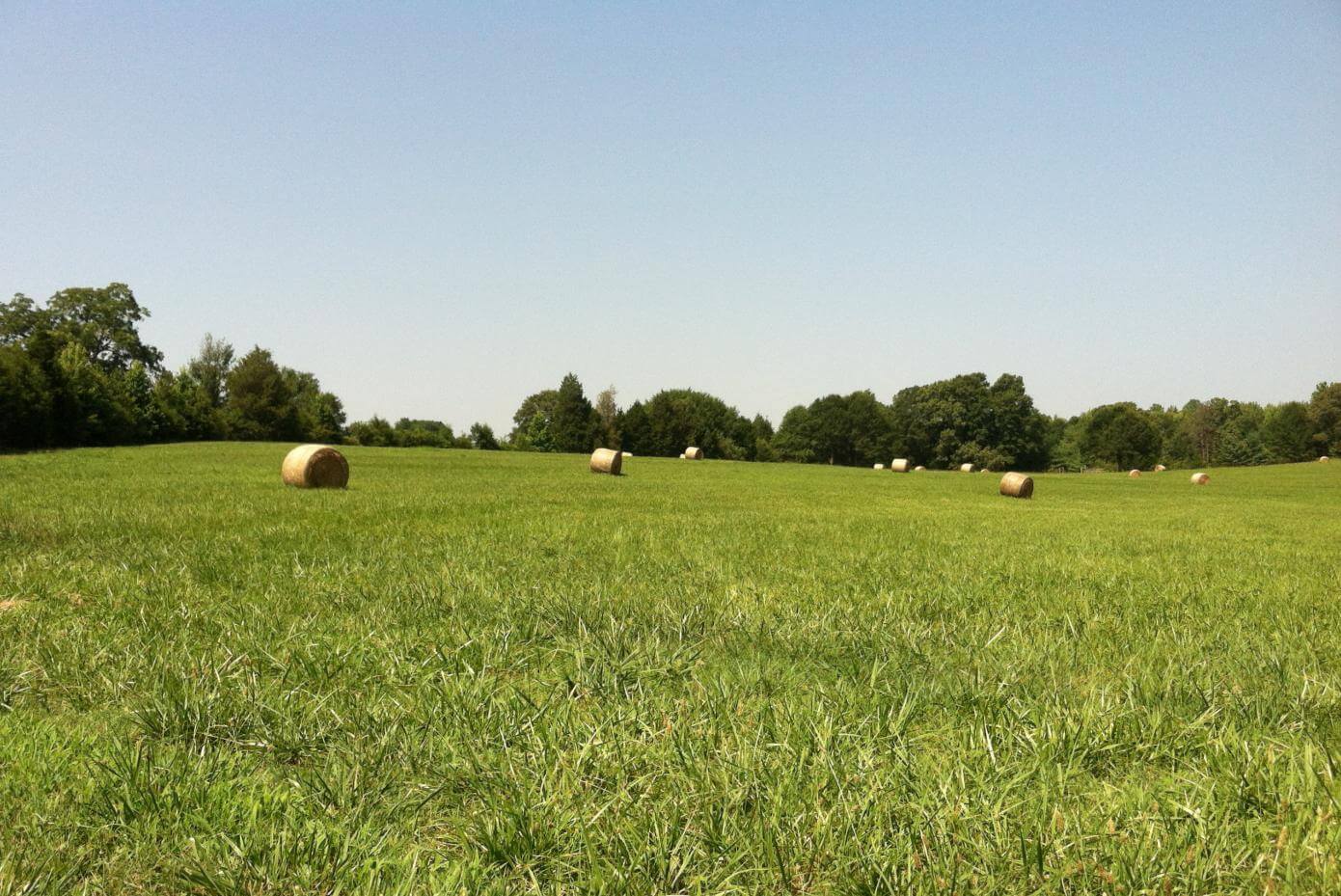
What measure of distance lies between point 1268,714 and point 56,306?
117 meters

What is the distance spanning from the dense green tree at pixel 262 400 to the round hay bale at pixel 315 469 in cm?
6491

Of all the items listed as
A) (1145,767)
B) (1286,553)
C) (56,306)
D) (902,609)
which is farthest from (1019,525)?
(56,306)

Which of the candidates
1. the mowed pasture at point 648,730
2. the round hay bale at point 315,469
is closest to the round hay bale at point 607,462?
the round hay bale at point 315,469

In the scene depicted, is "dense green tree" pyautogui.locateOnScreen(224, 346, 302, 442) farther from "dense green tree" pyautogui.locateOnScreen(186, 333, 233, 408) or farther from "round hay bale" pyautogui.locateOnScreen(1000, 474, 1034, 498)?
"round hay bale" pyautogui.locateOnScreen(1000, 474, 1034, 498)

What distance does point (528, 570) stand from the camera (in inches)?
254

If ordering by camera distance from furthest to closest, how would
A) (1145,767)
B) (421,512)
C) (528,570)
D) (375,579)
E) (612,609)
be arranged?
(421,512) < (528,570) < (375,579) < (612,609) < (1145,767)

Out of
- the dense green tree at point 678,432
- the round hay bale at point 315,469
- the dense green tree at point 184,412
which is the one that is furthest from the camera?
the dense green tree at point 678,432

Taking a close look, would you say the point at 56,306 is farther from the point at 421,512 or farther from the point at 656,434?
the point at 421,512

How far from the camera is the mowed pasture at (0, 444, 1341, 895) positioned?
6.91 feet

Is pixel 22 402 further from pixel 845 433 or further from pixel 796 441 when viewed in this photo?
pixel 845 433

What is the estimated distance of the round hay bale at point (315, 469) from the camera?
19.1 m

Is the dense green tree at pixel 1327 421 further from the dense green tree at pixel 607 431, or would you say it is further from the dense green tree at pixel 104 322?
the dense green tree at pixel 104 322

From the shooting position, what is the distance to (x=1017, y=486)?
3075cm

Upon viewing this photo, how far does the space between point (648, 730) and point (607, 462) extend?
1274 inches
